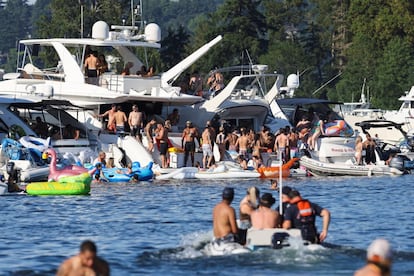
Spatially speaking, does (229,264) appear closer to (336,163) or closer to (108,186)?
A: (108,186)

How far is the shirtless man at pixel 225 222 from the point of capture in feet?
65.4

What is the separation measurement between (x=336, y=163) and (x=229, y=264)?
70.0 feet

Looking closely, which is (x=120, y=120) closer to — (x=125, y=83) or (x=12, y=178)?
(x=125, y=83)

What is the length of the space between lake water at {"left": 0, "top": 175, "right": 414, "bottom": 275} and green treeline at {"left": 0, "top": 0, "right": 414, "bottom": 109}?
137 feet

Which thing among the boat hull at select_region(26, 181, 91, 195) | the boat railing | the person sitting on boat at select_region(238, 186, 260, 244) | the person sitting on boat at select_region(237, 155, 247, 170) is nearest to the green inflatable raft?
the boat hull at select_region(26, 181, 91, 195)

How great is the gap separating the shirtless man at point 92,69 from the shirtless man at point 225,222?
21039mm

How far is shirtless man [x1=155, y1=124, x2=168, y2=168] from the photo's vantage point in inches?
1505

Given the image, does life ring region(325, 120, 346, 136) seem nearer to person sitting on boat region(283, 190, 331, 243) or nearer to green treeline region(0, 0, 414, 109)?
person sitting on boat region(283, 190, 331, 243)

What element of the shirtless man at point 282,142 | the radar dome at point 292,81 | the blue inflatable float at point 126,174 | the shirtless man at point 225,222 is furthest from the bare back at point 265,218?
the radar dome at point 292,81

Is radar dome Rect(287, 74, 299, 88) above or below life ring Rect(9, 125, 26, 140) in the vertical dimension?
above

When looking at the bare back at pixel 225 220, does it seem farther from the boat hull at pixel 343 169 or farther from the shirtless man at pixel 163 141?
the boat hull at pixel 343 169

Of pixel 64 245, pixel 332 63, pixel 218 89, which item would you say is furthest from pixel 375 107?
pixel 64 245

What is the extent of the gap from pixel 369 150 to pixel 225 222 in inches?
858

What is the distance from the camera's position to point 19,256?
845 inches
